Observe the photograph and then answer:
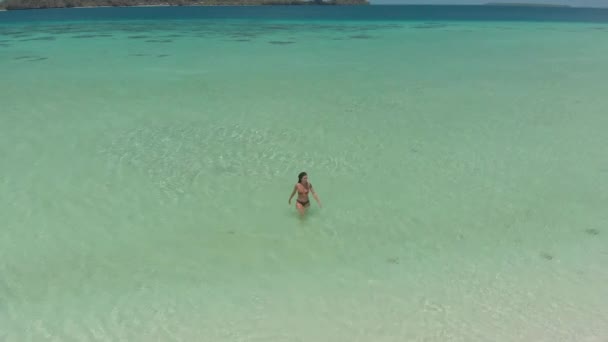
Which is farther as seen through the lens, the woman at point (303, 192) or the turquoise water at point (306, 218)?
the woman at point (303, 192)

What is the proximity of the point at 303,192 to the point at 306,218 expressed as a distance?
422 mm

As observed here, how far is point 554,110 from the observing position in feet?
41.1

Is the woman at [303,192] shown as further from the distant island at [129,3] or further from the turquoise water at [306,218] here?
the distant island at [129,3]

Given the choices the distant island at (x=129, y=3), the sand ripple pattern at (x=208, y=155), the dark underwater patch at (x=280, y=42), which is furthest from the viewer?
the distant island at (x=129, y=3)

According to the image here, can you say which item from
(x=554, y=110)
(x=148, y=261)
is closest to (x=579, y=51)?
(x=554, y=110)

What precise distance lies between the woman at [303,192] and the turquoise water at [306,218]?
20cm

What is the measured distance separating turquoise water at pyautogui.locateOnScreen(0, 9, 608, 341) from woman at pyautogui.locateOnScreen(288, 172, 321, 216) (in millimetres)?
198

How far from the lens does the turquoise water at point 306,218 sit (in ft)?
16.8

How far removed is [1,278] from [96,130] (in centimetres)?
554

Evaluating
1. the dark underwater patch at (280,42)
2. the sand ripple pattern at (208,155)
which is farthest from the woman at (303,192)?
the dark underwater patch at (280,42)

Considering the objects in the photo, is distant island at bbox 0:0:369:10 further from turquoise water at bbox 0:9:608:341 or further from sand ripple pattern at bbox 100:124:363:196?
sand ripple pattern at bbox 100:124:363:196

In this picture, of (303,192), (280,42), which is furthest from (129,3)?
(303,192)

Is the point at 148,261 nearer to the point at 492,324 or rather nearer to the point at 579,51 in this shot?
the point at 492,324

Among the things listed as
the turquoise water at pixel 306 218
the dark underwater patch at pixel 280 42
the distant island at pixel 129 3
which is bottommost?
the turquoise water at pixel 306 218
